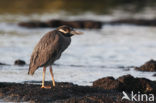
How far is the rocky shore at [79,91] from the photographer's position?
7.93 m

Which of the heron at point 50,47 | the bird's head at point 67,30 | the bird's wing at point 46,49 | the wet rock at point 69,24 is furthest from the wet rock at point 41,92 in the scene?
the wet rock at point 69,24

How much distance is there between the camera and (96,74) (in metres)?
12.2

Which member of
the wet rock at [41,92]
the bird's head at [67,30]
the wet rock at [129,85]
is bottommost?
the wet rock at [41,92]

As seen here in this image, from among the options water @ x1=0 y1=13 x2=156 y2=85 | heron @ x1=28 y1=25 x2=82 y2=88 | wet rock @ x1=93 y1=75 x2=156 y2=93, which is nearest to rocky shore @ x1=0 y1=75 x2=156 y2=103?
wet rock @ x1=93 y1=75 x2=156 y2=93

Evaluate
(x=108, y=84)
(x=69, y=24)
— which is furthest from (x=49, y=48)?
(x=69, y=24)

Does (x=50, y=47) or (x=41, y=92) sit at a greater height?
(x=50, y=47)

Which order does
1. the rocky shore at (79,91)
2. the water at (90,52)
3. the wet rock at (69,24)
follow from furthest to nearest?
1. the wet rock at (69,24)
2. the water at (90,52)
3. the rocky shore at (79,91)

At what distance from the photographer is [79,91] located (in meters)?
8.58

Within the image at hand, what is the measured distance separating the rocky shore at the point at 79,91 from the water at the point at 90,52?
1.54m

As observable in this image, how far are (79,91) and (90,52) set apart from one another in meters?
8.81

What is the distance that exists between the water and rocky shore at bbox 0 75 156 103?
154 centimetres

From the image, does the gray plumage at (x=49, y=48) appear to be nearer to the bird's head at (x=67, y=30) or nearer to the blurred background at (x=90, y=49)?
the bird's head at (x=67, y=30)

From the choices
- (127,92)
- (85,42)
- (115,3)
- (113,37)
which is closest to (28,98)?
(127,92)

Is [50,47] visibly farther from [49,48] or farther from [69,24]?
[69,24]
